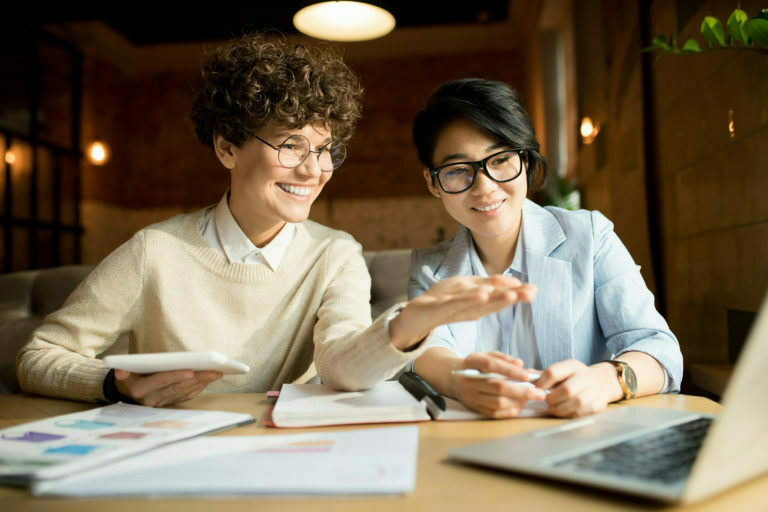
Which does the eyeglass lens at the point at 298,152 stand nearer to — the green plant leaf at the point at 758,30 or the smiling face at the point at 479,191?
the smiling face at the point at 479,191

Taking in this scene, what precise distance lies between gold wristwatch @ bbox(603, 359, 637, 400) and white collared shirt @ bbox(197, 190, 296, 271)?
0.82m

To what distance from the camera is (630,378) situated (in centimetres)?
105

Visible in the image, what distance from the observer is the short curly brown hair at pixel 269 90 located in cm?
141

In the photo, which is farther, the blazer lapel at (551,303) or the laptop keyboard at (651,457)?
the blazer lapel at (551,303)

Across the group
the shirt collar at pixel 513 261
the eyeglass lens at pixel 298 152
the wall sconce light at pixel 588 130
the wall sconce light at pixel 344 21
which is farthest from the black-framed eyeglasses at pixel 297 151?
the wall sconce light at pixel 588 130

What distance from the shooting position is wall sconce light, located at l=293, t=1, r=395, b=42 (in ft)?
12.2

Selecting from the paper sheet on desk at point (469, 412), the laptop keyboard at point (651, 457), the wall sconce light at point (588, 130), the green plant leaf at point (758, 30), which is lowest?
the paper sheet on desk at point (469, 412)

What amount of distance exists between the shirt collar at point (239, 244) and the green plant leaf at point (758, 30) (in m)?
1.12

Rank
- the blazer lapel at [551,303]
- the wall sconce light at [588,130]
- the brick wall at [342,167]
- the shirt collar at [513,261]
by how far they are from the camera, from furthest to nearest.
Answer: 1. the brick wall at [342,167]
2. the wall sconce light at [588,130]
3. the shirt collar at [513,261]
4. the blazer lapel at [551,303]

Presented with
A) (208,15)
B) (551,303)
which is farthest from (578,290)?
(208,15)

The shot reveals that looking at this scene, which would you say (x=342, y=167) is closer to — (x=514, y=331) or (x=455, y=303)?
Answer: (x=514, y=331)

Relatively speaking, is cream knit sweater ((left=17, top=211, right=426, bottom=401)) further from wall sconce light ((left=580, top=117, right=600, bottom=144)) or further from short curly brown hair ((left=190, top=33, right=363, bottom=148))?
wall sconce light ((left=580, top=117, right=600, bottom=144))

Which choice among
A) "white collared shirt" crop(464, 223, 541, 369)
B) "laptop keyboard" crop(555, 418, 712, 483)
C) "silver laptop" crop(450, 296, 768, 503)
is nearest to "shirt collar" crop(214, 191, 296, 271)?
"white collared shirt" crop(464, 223, 541, 369)

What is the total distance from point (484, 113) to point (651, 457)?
0.98 meters
